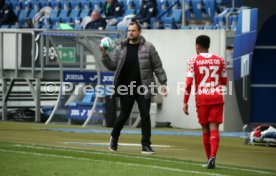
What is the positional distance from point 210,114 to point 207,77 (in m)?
0.51

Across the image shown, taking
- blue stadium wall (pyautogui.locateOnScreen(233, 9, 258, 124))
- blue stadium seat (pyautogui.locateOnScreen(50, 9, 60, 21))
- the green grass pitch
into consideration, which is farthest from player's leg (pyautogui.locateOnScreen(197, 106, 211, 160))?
blue stadium seat (pyautogui.locateOnScreen(50, 9, 60, 21))

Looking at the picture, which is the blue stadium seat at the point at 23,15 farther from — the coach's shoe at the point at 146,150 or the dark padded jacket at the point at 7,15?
the coach's shoe at the point at 146,150

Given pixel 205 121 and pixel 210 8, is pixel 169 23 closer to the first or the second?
pixel 210 8

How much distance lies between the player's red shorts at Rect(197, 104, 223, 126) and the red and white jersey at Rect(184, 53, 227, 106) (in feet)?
0.22

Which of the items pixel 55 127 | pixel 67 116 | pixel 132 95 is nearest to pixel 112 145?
pixel 132 95

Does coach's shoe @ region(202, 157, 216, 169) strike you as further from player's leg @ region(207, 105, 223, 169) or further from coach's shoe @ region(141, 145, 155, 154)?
coach's shoe @ region(141, 145, 155, 154)

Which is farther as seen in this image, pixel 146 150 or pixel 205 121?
pixel 146 150

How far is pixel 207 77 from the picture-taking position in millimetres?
13477

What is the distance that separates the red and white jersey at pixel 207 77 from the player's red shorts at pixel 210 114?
0.07 m

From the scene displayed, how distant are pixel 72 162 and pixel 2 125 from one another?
9519 mm

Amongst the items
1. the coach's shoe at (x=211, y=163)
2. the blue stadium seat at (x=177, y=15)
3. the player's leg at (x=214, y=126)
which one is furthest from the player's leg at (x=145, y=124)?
the blue stadium seat at (x=177, y=15)

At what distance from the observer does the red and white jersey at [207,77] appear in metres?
13.4
